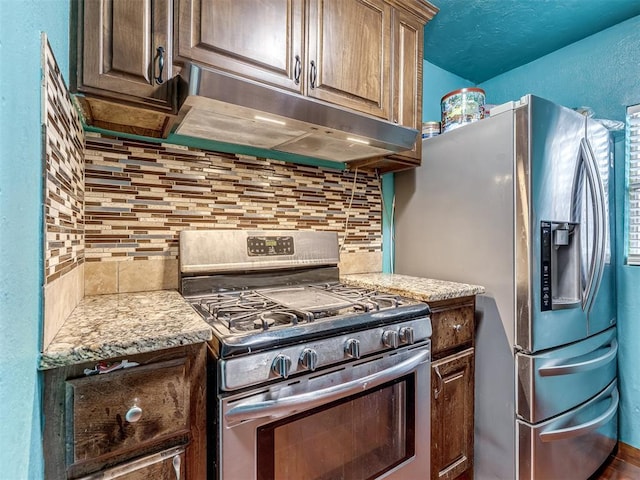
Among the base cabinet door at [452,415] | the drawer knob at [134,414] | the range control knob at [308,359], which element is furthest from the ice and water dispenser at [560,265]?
the drawer knob at [134,414]

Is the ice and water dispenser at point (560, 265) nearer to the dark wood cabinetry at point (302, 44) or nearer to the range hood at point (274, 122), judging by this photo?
the range hood at point (274, 122)

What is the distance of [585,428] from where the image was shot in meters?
1.51

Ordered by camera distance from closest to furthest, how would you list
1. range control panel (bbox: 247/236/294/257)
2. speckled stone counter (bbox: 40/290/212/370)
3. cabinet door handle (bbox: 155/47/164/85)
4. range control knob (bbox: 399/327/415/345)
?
speckled stone counter (bbox: 40/290/212/370), cabinet door handle (bbox: 155/47/164/85), range control knob (bbox: 399/327/415/345), range control panel (bbox: 247/236/294/257)

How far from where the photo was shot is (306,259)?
164cm

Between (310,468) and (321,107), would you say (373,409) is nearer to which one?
(310,468)

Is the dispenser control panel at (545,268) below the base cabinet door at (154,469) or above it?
above

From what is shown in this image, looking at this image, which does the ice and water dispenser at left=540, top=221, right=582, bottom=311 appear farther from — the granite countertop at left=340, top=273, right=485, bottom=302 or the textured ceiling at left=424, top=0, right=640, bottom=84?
the textured ceiling at left=424, top=0, right=640, bottom=84

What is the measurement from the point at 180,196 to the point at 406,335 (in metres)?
1.11

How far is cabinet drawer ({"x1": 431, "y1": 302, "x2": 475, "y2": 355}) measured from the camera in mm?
1361

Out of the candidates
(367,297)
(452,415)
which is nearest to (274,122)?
(367,297)

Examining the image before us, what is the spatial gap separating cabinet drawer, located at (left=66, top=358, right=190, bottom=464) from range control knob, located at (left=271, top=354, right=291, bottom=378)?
225 mm

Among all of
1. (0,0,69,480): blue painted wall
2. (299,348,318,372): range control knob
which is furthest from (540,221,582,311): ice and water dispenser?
(0,0,69,480): blue painted wall

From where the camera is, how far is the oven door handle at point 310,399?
86cm

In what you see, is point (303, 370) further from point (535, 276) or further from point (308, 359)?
point (535, 276)
